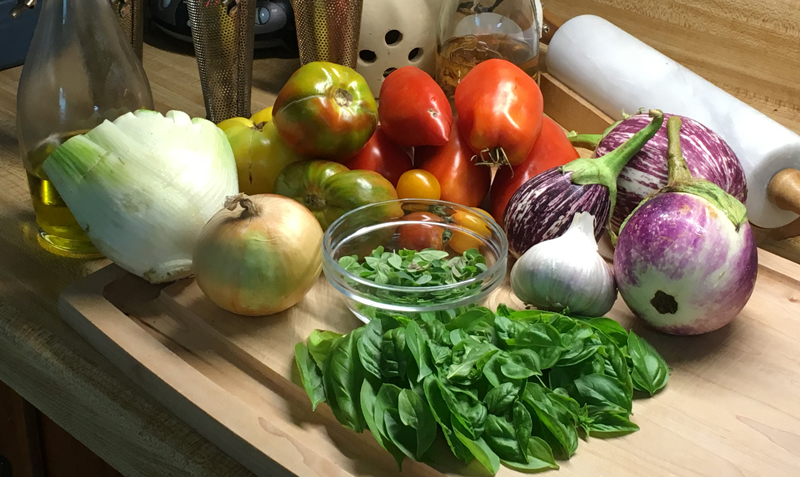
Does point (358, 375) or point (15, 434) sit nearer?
point (358, 375)

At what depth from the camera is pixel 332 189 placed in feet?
2.38

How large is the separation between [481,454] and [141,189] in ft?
1.23

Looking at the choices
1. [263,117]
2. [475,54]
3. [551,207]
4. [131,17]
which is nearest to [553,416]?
[551,207]

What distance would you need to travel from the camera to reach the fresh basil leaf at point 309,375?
1.79ft

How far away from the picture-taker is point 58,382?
62 centimetres

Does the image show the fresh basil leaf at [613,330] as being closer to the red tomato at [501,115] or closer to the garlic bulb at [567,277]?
the garlic bulb at [567,277]

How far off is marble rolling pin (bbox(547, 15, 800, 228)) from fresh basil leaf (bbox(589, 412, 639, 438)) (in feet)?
1.14

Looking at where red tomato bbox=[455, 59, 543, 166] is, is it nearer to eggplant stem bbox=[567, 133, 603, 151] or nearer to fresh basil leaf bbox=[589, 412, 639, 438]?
eggplant stem bbox=[567, 133, 603, 151]

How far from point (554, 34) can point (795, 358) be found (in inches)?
23.1

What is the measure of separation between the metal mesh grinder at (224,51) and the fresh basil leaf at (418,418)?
0.56 meters

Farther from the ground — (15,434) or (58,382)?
(58,382)

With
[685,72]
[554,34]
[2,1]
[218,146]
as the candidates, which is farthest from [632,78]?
[2,1]

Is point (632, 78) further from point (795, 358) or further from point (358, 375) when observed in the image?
point (358, 375)

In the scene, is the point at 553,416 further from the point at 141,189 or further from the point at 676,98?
the point at 676,98
